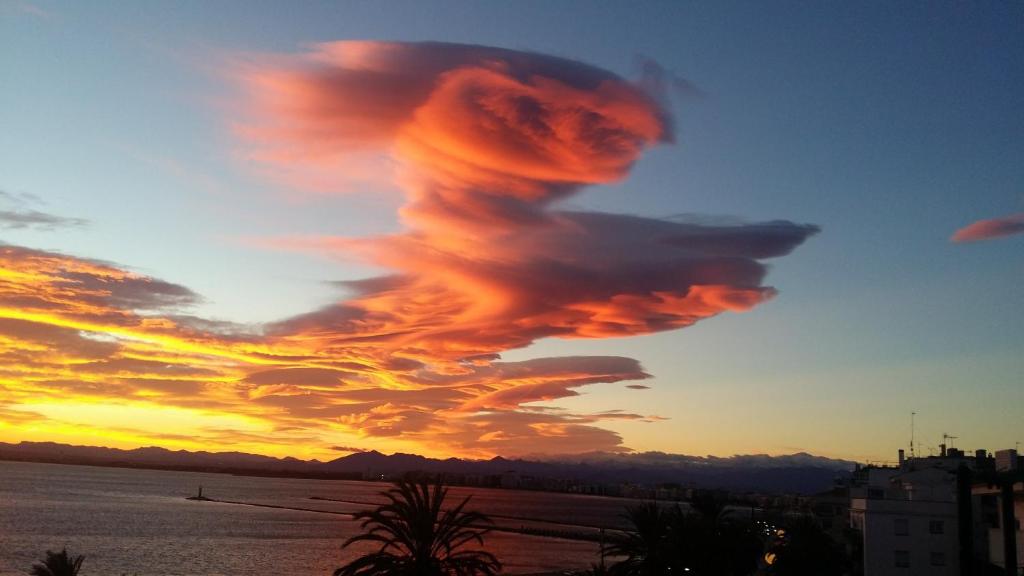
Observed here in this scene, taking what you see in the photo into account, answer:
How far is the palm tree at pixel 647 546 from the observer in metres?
47.8

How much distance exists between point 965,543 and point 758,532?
55.5 m

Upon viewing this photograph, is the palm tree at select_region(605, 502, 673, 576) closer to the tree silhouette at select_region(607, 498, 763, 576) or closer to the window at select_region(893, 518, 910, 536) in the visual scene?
the tree silhouette at select_region(607, 498, 763, 576)

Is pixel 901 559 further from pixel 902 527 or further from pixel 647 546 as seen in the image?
pixel 647 546

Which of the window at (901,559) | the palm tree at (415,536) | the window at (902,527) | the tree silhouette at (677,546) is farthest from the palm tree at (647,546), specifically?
the window at (901,559)

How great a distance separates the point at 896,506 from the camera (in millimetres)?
64188

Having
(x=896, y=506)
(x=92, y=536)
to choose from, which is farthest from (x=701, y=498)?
(x=92, y=536)

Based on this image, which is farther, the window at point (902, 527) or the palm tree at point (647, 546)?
the window at point (902, 527)

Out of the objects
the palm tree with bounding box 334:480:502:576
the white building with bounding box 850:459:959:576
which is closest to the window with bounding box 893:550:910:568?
the white building with bounding box 850:459:959:576

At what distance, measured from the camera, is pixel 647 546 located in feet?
162

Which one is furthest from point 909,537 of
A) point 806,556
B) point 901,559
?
point 806,556

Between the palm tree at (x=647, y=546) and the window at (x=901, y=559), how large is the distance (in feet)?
71.1

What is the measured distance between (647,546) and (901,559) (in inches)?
990

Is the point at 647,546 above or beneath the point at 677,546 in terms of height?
beneath

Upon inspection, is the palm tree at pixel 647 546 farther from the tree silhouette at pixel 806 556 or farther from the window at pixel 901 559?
the window at pixel 901 559
